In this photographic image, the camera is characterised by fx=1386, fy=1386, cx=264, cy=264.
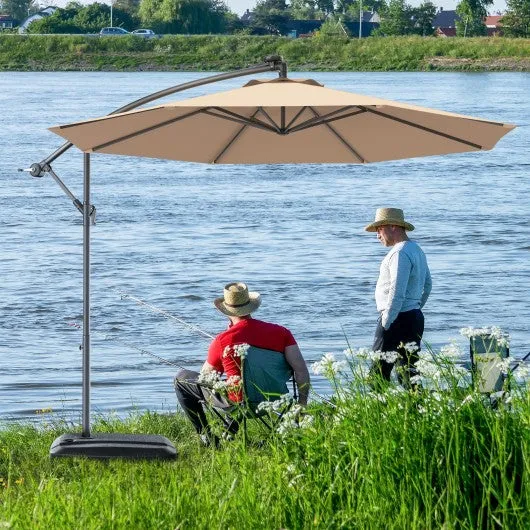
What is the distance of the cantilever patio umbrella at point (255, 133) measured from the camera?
21.8ft

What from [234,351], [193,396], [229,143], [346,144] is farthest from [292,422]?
[229,143]

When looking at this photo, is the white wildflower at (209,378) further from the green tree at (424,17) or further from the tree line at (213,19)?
the green tree at (424,17)

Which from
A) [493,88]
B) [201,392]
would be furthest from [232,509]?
[493,88]

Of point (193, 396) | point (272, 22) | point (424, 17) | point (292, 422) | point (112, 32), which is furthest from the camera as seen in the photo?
point (272, 22)

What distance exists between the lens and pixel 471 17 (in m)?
120

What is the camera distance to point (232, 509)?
17.2ft

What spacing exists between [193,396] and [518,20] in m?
109

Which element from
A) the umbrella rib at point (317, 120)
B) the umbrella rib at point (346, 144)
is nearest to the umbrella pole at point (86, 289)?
the umbrella rib at point (317, 120)

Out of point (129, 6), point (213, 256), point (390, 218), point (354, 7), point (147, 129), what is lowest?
point (213, 256)

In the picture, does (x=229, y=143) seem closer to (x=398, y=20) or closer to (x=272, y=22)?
(x=398, y=20)

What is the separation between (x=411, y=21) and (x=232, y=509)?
121511 mm

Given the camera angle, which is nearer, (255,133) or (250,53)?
(255,133)

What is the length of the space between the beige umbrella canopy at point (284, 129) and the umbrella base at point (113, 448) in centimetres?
148

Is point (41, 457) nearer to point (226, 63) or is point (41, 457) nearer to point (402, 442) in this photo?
point (402, 442)
